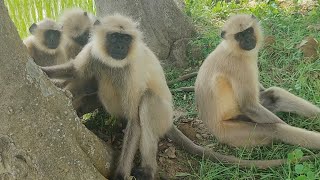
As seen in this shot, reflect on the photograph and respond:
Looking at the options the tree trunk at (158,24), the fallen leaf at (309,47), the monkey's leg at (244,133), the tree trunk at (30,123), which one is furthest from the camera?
the tree trunk at (158,24)

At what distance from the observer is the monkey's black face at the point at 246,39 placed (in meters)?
4.54

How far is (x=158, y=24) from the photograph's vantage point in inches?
251

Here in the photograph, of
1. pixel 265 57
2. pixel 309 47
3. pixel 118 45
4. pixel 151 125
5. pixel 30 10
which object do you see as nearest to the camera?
pixel 151 125

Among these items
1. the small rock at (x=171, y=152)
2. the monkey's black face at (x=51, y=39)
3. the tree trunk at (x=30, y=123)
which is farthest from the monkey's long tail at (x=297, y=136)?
the monkey's black face at (x=51, y=39)

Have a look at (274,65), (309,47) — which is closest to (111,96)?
(274,65)

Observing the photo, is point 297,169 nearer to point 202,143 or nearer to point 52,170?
point 202,143

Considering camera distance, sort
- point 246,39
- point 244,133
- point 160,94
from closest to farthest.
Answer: point 160,94 → point 244,133 → point 246,39

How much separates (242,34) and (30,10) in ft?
12.6

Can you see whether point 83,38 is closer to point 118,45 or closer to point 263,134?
point 118,45

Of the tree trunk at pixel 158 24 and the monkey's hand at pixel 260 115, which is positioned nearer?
the monkey's hand at pixel 260 115

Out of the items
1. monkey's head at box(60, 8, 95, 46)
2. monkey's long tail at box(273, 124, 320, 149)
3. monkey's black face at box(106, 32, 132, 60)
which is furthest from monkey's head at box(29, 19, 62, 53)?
monkey's long tail at box(273, 124, 320, 149)

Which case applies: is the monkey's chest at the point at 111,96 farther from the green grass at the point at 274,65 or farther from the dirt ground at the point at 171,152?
the green grass at the point at 274,65

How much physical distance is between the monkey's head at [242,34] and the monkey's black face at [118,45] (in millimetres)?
1026

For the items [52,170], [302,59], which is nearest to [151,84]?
[52,170]
